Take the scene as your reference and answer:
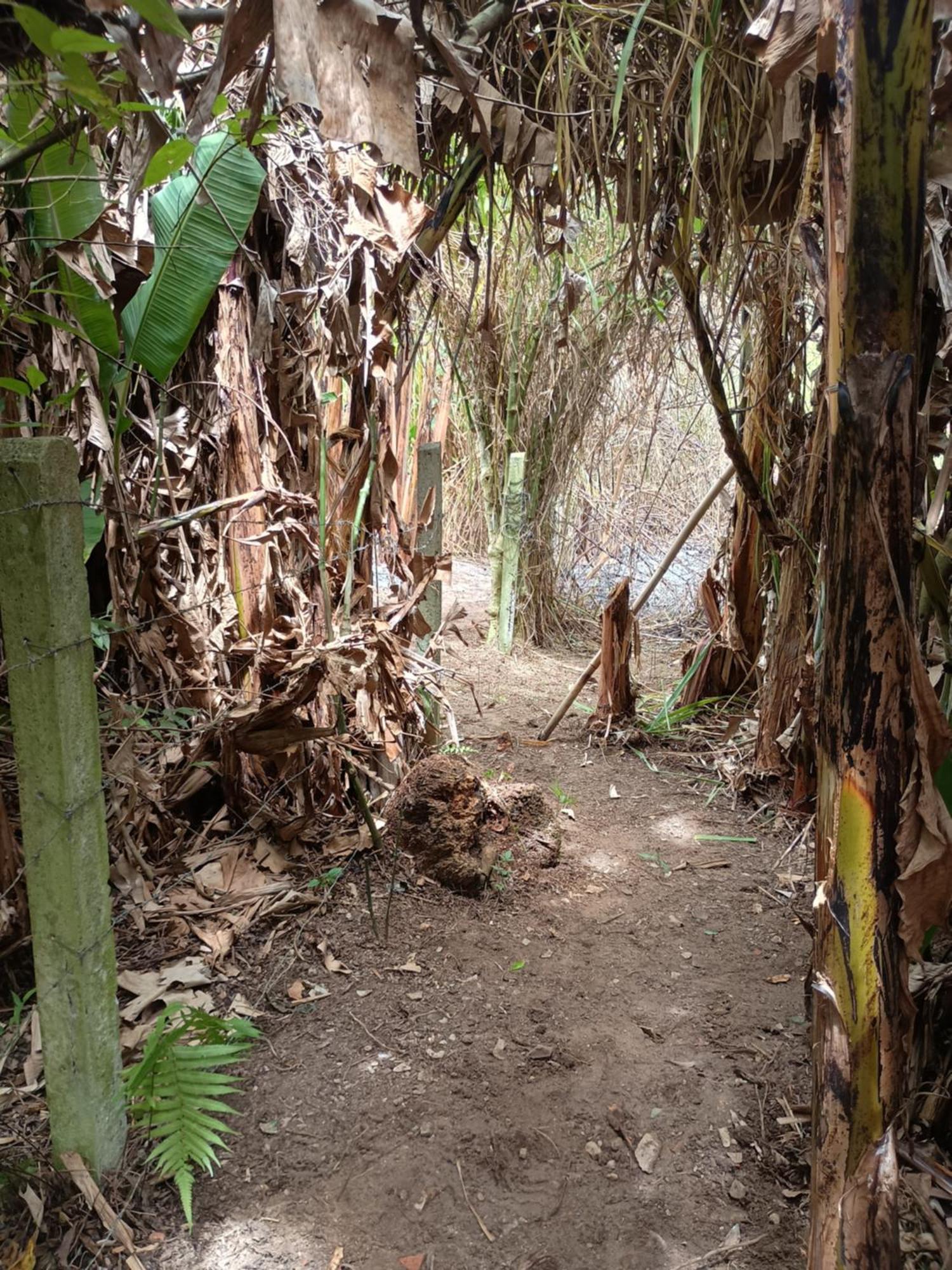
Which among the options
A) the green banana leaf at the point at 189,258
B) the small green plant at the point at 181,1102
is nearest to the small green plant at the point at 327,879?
the small green plant at the point at 181,1102

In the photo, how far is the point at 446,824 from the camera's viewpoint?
9.23ft

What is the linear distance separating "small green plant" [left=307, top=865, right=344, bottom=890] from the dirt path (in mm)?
84

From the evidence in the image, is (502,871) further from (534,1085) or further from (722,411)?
(722,411)

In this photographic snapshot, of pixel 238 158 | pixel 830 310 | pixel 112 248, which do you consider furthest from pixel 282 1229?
pixel 238 158

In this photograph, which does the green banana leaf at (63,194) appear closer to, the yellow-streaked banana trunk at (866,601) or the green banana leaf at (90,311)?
the green banana leaf at (90,311)

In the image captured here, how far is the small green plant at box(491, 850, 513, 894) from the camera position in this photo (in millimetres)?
2869

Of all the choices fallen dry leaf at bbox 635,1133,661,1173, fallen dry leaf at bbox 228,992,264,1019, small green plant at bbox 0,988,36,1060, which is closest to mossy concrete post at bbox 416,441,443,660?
fallen dry leaf at bbox 228,992,264,1019

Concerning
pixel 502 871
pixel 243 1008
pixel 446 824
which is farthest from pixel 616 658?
pixel 243 1008

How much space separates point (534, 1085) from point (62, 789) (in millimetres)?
1247

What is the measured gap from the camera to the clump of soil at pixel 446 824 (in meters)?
2.81

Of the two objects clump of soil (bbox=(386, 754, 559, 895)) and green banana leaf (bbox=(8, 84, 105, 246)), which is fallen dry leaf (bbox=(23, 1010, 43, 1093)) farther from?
green banana leaf (bbox=(8, 84, 105, 246))

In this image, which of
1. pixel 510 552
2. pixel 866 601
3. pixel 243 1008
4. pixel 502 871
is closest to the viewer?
pixel 866 601

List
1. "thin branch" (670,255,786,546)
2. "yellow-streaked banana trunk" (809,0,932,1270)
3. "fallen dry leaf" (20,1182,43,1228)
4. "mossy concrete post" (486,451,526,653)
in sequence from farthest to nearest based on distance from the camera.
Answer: "mossy concrete post" (486,451,526,653)
"thin branch" (670,255,786,546)
"fallen dry leaf" (20,1182,43,1228)
"yellow-streaked banana trunk" (809,0,932,1270)

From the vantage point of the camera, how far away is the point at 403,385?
3312 millimetres
